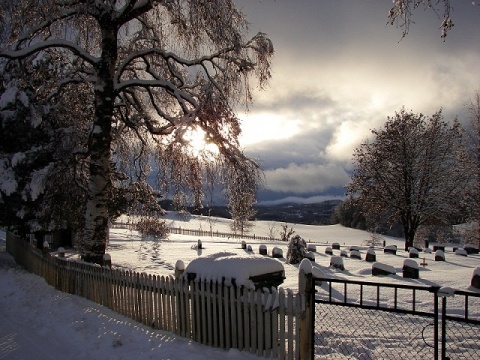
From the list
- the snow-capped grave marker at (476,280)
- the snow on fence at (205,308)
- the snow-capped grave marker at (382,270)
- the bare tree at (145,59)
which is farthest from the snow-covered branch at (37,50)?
the snow-capped grave marker at (476,280)

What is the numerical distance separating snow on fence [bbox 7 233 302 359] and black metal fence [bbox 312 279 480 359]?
51 cm

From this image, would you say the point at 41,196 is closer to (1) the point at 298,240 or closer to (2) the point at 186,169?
(2) the point at 186,169

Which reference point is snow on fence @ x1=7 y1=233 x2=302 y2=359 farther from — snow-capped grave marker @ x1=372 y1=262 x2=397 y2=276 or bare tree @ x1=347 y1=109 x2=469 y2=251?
bare tree @ x1=347 y1=109 x2=469 y2=251

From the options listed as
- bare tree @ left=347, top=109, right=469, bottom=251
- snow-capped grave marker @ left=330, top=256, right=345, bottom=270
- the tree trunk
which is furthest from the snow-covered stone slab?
bare tree @ left=347, top=109, right=469, bottom=251

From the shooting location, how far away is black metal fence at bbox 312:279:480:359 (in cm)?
505

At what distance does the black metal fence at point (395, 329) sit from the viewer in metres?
5.05

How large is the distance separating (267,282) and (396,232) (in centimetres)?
8008

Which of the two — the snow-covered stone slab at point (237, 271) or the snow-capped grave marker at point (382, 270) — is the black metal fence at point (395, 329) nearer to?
the snow-covered stone slab at point (237, 271)

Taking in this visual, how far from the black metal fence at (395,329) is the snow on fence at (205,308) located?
508mm

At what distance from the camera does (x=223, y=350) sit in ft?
19.6

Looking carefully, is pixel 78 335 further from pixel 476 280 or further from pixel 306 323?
pixel 476 280

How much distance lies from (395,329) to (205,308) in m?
4.11

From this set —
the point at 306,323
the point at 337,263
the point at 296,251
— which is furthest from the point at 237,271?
the point at 296,251

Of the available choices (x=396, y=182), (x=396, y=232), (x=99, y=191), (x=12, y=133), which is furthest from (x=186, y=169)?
(x=396, y=232)
